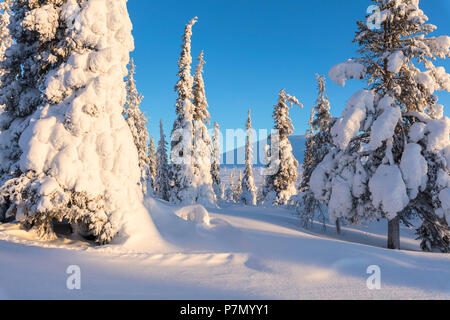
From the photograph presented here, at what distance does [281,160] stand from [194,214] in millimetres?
19301

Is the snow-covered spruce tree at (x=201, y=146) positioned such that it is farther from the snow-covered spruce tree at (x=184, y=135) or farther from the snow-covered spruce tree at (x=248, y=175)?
the snow-covered spruce tree at (x=248, y=175)

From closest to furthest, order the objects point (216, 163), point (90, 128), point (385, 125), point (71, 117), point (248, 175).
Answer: point (71, 117)
point (90, 128)
point (385, 125)
point (216, 163)
point (248, 175)

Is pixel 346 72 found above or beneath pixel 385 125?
above

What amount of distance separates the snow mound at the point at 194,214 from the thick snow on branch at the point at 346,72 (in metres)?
7.82

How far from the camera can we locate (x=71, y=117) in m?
8.30

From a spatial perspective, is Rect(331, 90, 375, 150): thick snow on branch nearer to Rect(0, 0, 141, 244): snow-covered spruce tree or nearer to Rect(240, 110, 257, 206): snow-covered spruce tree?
Rect(0, 0, 141, 244): snow-covered spruce tree

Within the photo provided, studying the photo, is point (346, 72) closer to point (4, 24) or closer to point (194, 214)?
point (194, 214)

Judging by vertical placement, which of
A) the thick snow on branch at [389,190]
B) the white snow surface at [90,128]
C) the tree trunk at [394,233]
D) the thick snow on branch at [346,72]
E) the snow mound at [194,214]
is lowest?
the tree trunk at [394,233]

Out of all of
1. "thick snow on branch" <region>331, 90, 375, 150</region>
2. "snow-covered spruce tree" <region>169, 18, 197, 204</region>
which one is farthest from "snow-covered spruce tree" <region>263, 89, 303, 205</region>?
"thick snow on branch" <region>331, 90, 375, 150</region>

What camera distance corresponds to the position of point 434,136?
9.80 meters

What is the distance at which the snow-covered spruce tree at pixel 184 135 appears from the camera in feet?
78.4

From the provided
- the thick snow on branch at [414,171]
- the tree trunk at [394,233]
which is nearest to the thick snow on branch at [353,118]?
the thick snow on branch at [414,171]

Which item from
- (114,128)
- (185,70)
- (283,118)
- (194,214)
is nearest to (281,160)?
(283,118)
